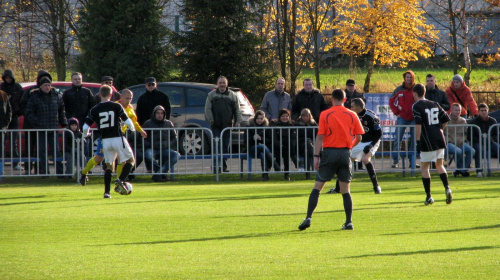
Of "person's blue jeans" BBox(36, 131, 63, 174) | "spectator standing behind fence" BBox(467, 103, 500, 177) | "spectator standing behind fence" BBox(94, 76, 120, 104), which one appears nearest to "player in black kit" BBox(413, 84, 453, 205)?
"spectator standing behind fence" BBox(467, 103, 500, 177)

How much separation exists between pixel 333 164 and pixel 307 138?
24.1ft

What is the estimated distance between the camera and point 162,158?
16953 millimetres

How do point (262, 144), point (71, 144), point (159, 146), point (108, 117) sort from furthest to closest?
point (262, 144) < point (159, 146) < point (71, 144) < point (108, 117)

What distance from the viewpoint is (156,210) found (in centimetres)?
1171

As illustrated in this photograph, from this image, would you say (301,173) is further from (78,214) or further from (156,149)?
(78,214)

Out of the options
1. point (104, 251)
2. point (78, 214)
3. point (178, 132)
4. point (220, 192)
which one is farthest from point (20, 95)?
point (104, 251)

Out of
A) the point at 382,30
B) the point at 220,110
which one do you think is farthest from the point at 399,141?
the point at 382,30

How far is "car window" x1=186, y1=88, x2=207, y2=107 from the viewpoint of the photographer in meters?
20.9

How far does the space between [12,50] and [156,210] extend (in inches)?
1182

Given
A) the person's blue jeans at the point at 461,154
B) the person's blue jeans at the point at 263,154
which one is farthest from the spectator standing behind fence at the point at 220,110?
the person's blue jeans at the point at 461,154

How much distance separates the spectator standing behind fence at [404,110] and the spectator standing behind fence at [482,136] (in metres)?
Answer: 1.29

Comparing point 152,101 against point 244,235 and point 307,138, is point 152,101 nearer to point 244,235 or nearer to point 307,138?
point 307,138

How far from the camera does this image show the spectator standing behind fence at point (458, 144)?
56.9 feet

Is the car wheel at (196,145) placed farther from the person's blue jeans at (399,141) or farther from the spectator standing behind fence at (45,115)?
the person's blue jeans at (399,141)
